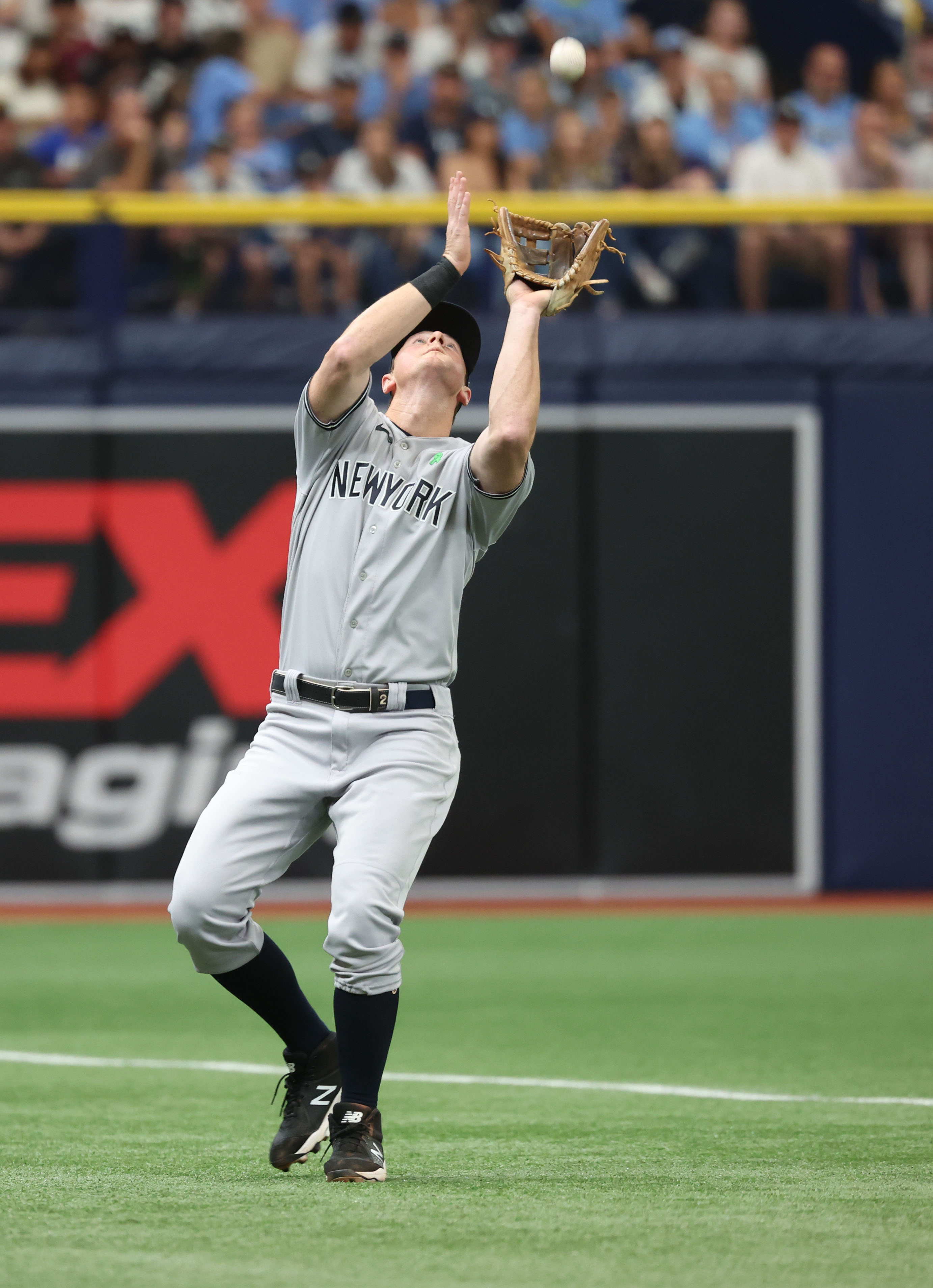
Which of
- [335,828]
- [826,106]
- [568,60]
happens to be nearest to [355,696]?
[335,828]

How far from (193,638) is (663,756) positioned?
8.86 feet

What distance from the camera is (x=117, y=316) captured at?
10.6 m

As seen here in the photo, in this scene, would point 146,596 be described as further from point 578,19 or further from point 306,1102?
point 306,1102

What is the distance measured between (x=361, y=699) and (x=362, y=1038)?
31.7 inches

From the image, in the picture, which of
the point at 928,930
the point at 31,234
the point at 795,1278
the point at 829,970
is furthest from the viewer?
the point at 31,234

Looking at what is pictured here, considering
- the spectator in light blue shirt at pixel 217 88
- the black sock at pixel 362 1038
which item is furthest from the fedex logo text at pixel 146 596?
the black sock at pixel 362 1038

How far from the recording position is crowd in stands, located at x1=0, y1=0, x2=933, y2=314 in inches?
426

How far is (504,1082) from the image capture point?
6.12m

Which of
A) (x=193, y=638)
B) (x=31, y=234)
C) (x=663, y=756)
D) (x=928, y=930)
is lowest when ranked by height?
(x=928, y=930)

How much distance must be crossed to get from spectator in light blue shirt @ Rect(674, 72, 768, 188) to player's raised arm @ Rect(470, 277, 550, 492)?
7.96m

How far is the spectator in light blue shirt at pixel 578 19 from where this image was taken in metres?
13.4

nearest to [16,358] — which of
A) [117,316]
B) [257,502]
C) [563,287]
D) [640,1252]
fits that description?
[117,316]

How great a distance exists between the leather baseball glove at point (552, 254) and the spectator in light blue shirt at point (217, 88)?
7.78 meters

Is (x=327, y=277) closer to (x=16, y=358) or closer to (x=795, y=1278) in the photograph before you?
(x=16, y=358)
